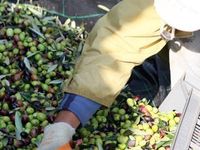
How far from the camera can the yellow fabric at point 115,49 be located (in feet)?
7.22

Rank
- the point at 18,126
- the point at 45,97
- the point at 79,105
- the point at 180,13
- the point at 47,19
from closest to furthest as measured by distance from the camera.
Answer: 1. the point at 180,13
2. the point at 79,105
3. the point at 18,126
4. the point at 45,97
5. the point at 47,19

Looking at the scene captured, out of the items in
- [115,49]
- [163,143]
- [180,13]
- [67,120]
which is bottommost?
A: [163,143]

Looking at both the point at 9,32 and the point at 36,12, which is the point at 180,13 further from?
the point at 36,12

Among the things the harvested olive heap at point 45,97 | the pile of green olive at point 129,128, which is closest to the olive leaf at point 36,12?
the harvested olive heap at point 45,97

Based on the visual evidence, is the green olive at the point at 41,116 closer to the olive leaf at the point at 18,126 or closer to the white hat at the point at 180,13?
the olive leaf at the point at 18,126

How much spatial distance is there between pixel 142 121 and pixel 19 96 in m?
0.61

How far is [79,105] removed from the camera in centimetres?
221

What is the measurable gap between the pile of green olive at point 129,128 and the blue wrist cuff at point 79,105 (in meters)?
0.31

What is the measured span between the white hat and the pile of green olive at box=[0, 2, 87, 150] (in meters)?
0.77

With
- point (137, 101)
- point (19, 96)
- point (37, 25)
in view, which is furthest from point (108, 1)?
point (19, 96)

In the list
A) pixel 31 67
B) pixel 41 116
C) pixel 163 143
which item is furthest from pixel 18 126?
pixel 163 143

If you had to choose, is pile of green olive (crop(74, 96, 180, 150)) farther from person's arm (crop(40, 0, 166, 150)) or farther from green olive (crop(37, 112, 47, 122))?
person's arm (crop(40, 0, 166, 150))

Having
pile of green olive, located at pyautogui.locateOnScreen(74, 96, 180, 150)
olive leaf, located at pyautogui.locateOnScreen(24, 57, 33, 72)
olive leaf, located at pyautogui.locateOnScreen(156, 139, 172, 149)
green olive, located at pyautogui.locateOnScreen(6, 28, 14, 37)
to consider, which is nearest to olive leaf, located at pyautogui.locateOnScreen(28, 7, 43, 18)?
green olive, located at pyautogui.locateOnScreen(6, 28, 14, 37)

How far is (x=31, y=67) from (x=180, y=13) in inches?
38.6
